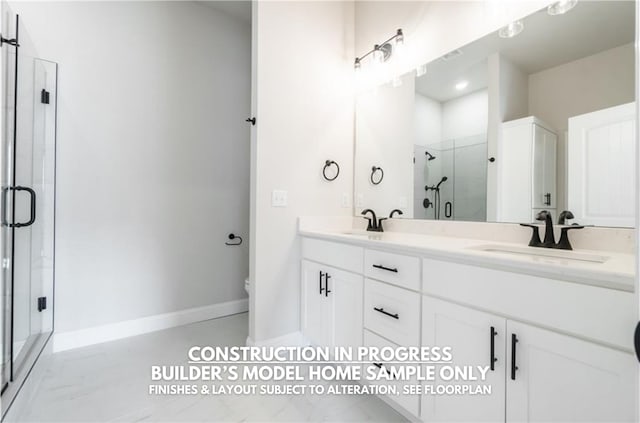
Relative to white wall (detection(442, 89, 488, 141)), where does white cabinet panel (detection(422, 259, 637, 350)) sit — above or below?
below

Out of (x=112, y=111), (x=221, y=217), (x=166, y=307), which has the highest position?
(x=112, y=111)

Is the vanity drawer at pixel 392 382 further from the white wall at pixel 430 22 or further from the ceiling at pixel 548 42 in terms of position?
the white wall at pixel 430 22

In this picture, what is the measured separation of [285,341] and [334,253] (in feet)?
2.63

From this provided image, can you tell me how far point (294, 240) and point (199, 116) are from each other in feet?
4.82

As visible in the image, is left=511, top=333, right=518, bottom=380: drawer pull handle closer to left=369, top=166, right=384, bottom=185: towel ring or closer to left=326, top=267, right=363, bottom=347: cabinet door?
left=326, top=267, right=363, bottom=347: cabinet door

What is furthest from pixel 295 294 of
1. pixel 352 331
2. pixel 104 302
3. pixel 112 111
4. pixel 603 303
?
pixel 112 111

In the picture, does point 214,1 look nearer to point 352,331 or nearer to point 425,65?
point 425,65

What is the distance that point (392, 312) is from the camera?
1.44 metres

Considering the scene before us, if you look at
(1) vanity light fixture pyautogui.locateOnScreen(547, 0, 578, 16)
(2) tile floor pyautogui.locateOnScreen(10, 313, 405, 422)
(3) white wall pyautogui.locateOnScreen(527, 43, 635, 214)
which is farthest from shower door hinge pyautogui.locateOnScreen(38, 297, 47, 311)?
(1) vanity light fixture pyautogui.locateOnScreen(547, 0, 578, 16)

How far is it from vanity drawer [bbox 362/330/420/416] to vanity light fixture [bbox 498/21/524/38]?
66.5 inches

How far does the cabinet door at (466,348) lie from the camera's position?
106cm

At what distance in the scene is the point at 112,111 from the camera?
228cm

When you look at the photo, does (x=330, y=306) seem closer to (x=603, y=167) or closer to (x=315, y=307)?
(x=315, y=307)

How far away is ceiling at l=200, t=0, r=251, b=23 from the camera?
2635mm
